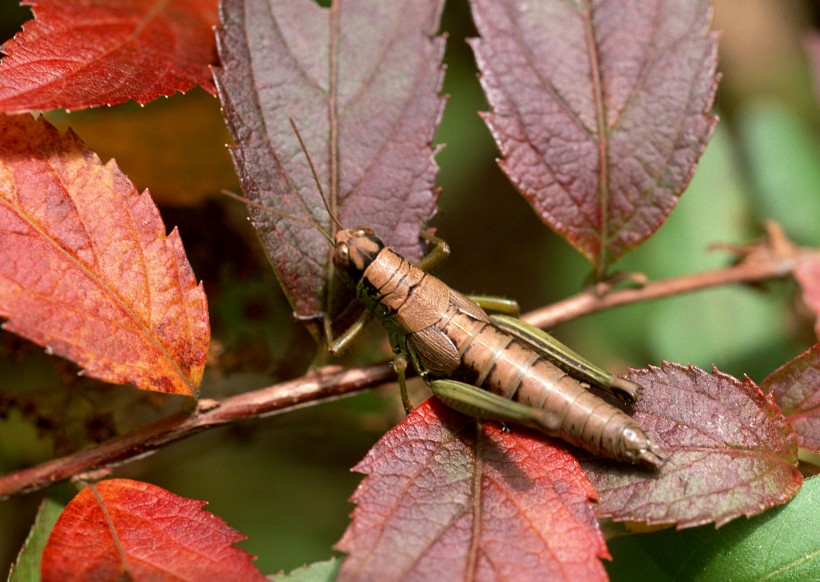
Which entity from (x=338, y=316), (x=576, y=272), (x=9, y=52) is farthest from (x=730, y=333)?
(x=9, y=52)

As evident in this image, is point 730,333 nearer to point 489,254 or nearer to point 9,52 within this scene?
point 489,254

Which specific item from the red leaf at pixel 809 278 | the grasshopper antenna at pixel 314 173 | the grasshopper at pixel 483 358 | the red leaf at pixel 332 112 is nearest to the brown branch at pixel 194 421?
the grasshopper at pixel 483 358

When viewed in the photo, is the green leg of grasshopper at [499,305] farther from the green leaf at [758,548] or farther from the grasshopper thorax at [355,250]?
the green leaf at [758,548]

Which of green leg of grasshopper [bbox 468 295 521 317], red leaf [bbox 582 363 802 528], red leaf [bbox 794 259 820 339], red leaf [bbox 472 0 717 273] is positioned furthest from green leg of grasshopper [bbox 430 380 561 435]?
red leaf [bbox 794 259 820 339]

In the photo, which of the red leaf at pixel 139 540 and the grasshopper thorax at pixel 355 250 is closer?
the red leaf at pixel 139 540

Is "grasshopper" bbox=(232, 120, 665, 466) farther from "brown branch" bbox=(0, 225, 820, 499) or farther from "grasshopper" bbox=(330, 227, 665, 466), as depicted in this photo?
"brown branch" bbox=(0, 225, 820, 499)

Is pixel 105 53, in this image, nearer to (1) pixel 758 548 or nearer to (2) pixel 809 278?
(1) pixel 758 548
